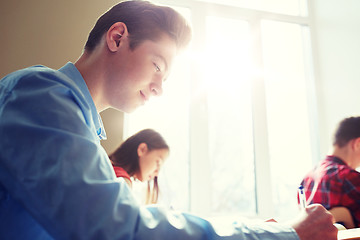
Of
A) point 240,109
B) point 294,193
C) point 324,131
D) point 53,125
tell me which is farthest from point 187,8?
point 53,125

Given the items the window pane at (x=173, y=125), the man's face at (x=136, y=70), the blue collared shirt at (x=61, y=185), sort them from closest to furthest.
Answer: the blue collared shirt at (x=61, y=185) → the man's face at (x=136, y=70) → the window pane at (x=173, y=125)

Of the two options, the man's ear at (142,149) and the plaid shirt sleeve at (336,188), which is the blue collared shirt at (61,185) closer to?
the plaid shirt sleeve at (336,188)

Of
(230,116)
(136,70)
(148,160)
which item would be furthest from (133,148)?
(136,70)

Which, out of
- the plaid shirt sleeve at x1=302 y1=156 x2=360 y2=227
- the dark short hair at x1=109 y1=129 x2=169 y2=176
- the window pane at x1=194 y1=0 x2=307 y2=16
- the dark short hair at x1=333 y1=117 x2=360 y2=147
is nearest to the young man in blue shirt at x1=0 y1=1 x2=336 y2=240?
the plaid shirt sleeve at x1=302 y1=156 x2=360 y2=227

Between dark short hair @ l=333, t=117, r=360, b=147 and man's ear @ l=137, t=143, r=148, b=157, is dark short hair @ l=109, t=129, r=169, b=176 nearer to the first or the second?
man's ear @ l=137, t=143, r=148, b=157

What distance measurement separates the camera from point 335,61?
259 cm

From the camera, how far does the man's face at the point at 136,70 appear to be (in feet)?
2.34

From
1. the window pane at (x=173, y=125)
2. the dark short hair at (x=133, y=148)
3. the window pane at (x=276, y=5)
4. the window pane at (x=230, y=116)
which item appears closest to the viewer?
the dark short hair at (x=133, y=148)

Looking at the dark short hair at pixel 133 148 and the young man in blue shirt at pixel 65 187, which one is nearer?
the young man in blue shirt at pixel 65 187

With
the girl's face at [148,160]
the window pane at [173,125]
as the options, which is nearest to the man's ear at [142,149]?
the girl's face at [148,160]

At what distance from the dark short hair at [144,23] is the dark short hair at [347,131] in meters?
1.43

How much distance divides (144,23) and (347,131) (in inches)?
63.0

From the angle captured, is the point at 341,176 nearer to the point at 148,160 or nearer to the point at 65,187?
the point at 148,160

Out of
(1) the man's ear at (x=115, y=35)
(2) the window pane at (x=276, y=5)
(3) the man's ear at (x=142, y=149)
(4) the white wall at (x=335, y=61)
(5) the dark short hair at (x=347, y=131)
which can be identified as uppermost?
(2) the window pane at (x=276, y=5)
